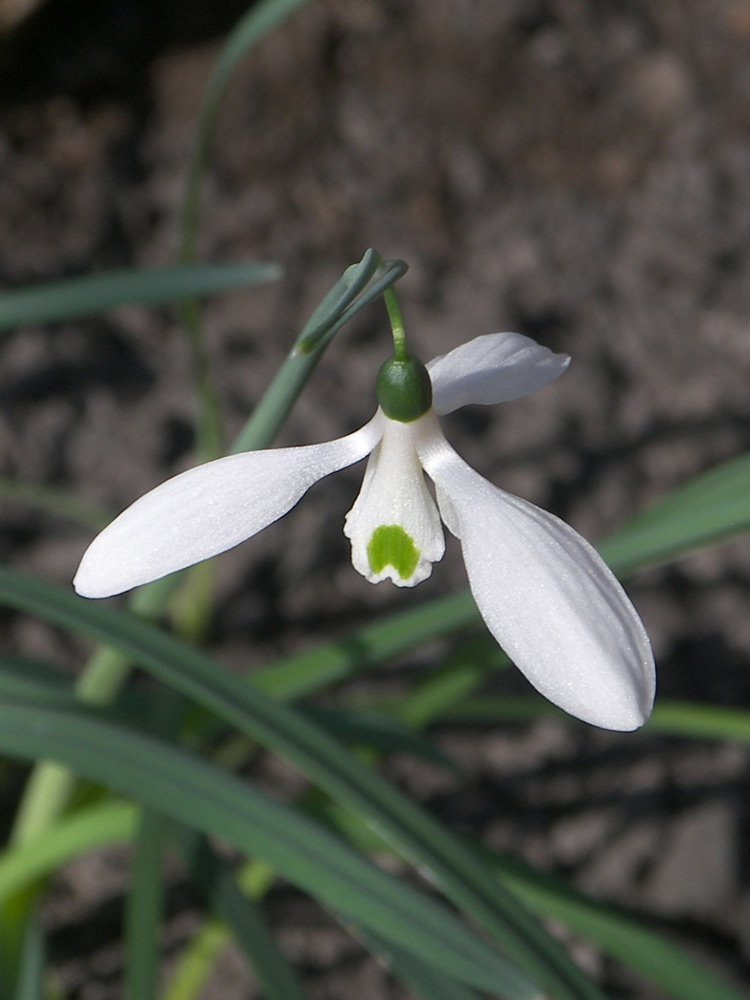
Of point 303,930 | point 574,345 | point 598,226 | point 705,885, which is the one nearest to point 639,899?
point 705,885

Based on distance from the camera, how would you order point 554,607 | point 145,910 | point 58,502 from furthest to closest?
point 58,502, point 145,910, point 554,607

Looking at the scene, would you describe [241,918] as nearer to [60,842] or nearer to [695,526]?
[60,842]

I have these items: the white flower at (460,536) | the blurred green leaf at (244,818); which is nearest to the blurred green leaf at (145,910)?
the blurred green leaf at (244,818)

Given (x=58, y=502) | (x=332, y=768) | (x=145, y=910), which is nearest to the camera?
(x=332, y=768)

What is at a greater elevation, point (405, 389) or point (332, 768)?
point (405, 389)

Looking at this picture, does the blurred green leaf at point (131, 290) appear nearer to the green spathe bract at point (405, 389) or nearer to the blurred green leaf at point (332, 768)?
the blurred green leaf at point (332, 768)

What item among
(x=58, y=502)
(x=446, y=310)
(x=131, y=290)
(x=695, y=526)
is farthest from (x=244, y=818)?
(x=446, y=310)

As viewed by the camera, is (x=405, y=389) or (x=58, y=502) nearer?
(x=405, y=389)

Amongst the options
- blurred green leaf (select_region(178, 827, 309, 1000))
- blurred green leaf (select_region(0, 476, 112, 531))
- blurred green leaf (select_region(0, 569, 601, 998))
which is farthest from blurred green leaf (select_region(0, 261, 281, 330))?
blurred green leaf (select_region(178, 827, 309, 1000))

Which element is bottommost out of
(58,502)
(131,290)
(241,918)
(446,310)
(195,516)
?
(241,918)
